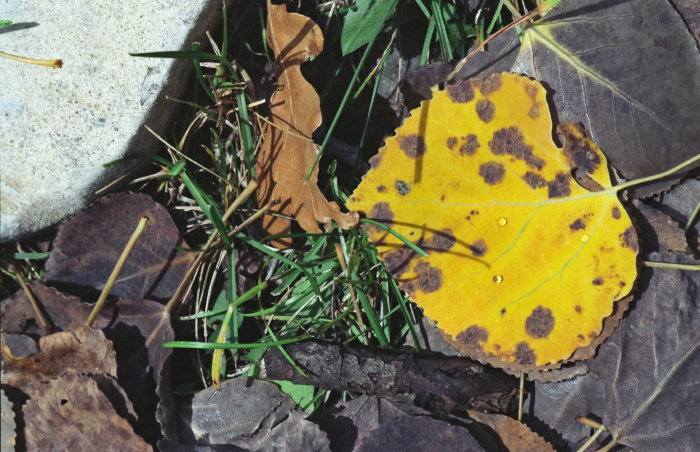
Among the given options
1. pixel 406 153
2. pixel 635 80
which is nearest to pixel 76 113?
pixel 406 153

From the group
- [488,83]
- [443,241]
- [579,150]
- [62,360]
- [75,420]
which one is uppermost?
[488,83]

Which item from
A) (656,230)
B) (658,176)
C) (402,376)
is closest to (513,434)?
(402,376)

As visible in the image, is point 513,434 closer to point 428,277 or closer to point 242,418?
point 428,277

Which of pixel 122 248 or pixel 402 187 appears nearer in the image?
pixel 402 187

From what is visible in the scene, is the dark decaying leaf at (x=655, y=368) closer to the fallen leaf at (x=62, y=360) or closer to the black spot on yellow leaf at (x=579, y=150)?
the black spot on yellow leaf at (x=579, y=150)

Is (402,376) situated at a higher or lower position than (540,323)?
lower

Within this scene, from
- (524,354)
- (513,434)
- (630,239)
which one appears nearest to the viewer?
(630,239)

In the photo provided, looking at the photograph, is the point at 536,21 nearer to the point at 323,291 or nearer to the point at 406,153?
the point at 406,153

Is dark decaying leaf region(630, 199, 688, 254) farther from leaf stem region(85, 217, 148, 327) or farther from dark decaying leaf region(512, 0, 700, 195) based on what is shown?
leaf stem region(85, 217, 148, 327)

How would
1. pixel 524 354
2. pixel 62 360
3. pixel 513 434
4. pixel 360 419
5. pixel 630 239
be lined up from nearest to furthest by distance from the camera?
pixel 630 239
pixel 524 354
pixel 513 434
pixel 360 419
pixel 62 360
